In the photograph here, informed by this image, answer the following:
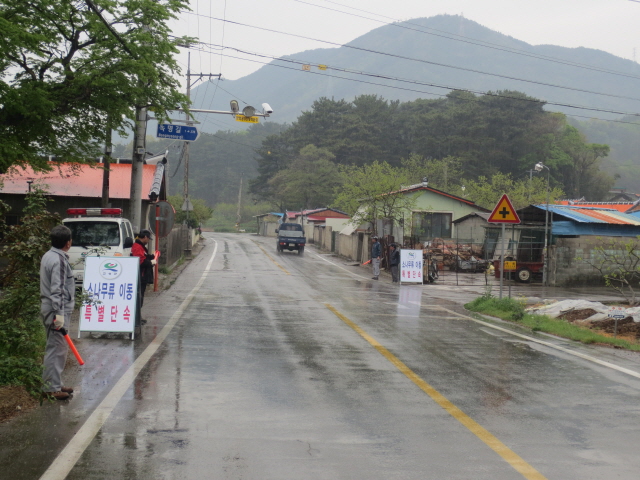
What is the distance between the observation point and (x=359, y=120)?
8675 centimetres

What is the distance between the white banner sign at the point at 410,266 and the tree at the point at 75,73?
14432 millimetres

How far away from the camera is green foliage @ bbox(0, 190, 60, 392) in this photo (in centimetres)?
721

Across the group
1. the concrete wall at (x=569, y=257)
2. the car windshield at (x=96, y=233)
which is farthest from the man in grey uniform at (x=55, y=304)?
the concrete wall at (x=569, y=257)

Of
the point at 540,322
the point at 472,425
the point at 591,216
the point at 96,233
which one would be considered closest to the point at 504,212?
the point at 540,322

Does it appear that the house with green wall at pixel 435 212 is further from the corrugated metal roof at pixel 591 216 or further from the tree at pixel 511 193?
the corrugated metal roof at pixel 591 216

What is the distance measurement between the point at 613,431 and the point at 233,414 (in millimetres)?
3706

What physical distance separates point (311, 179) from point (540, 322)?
231ft

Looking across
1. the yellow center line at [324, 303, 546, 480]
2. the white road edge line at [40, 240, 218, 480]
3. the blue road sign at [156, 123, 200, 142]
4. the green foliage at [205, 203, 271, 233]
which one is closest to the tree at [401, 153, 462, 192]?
the green foliage at [205, 203, 271, 233]

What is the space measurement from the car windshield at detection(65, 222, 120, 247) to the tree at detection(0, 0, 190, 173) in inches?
76.8

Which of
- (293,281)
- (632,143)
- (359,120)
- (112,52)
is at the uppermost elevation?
(632,143)

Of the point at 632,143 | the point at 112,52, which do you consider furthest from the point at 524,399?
the point at 632,143

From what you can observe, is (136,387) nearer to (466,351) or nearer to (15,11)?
(466,351)

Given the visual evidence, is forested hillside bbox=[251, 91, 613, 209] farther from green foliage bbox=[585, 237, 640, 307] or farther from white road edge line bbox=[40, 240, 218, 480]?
white road edge line bbox=[40, 240, 218, 480]

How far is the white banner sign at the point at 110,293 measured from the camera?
10656 millimetres
